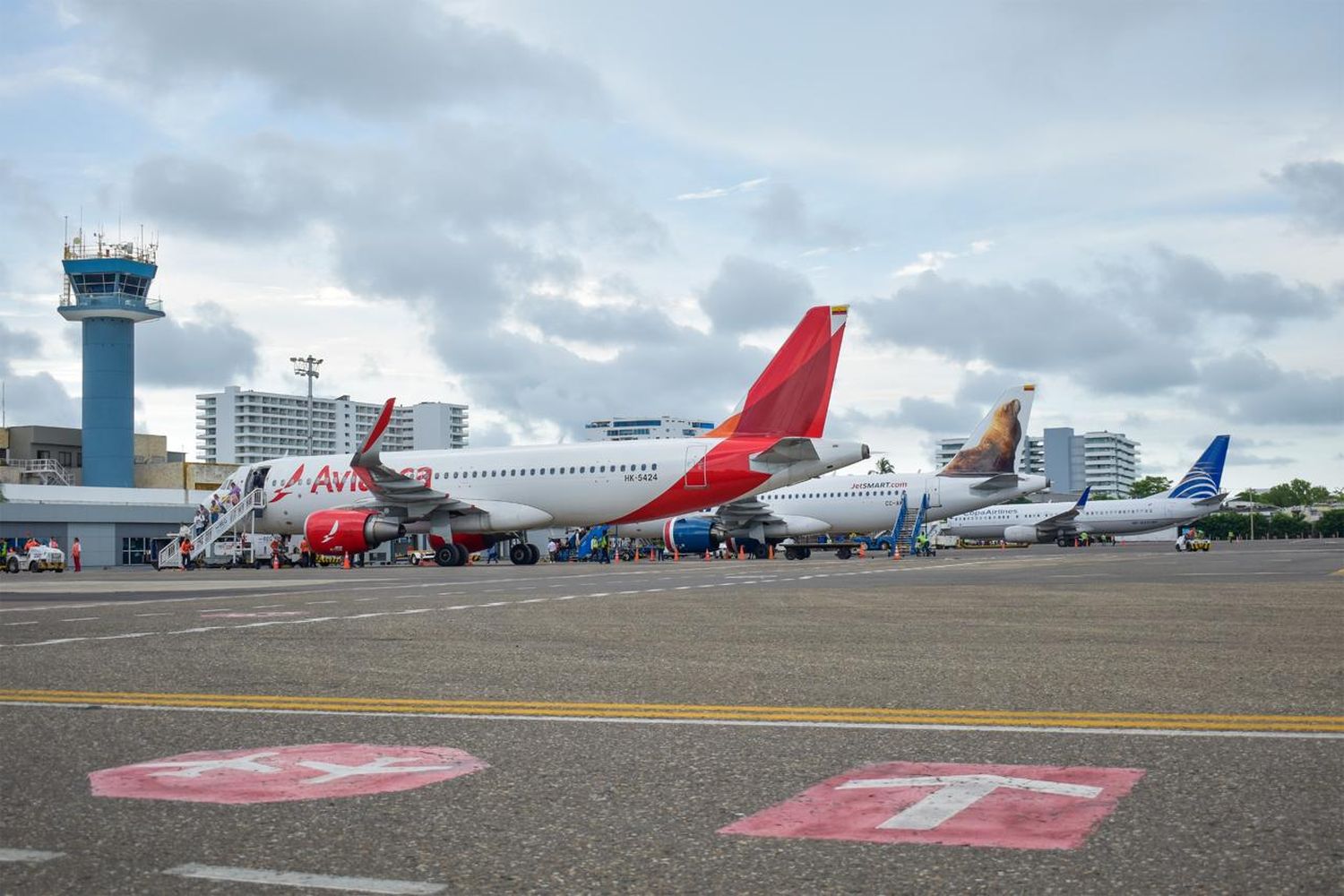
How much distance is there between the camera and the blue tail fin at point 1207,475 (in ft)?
260

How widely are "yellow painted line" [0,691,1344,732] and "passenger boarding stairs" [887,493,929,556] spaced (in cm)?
4552

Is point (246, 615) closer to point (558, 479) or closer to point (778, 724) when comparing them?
point (778, 724)

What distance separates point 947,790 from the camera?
4855 mm

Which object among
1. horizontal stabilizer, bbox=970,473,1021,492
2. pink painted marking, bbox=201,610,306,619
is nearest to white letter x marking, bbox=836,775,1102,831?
pink painted marking, bbox=201,610,306,619

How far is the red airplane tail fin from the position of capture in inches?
1521

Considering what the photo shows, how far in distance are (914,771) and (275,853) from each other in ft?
8.23

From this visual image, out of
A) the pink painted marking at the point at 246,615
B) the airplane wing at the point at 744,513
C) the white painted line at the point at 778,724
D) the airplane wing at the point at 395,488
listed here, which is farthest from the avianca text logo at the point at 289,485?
the white painted line at the point at 778,724

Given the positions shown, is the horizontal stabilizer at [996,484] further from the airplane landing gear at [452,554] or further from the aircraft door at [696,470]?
the airplane landing gear at [452,554]

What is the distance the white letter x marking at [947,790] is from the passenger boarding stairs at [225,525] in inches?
1772

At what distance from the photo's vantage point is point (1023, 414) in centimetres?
5603

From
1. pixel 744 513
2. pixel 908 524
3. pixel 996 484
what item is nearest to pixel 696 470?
pixel 744 513

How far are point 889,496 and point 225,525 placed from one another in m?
26.7

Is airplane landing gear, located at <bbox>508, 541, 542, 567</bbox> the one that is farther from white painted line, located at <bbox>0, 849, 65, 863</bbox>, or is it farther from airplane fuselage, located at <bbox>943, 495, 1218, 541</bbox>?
airplane fuselage, located at <bbox>943, 495, 1218, 541</bbox>

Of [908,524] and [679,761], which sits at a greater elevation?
[908,524]
